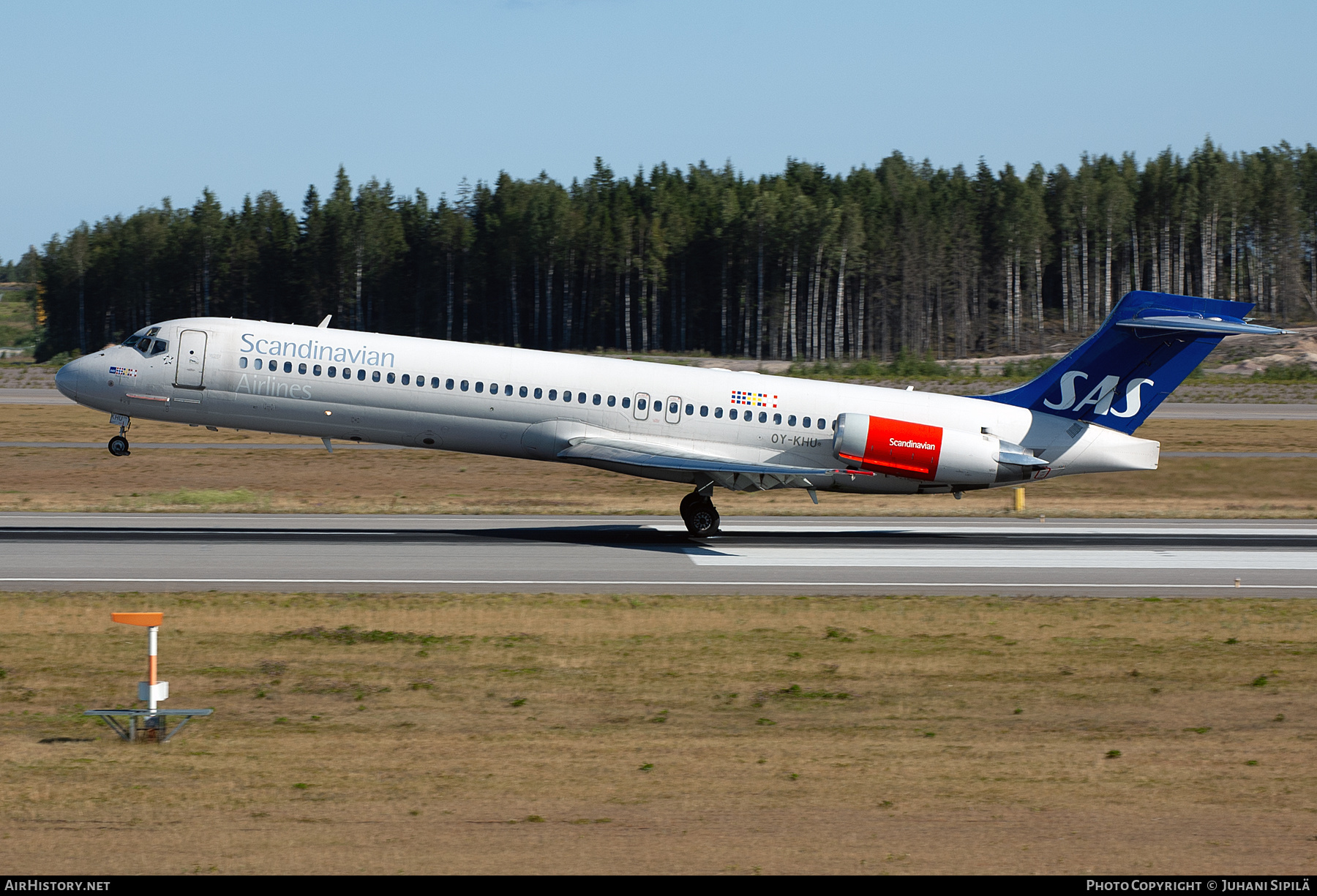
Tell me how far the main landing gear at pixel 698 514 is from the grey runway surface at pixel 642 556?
343 millimetres

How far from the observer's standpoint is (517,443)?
89.7ft

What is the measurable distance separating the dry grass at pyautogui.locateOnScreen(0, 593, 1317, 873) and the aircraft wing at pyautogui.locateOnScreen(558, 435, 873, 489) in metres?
6.82

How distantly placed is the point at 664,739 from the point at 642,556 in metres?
12.8

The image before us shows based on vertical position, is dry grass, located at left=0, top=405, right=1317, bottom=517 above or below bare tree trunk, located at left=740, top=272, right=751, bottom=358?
below

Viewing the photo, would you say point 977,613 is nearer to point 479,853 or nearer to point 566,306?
point 479,853

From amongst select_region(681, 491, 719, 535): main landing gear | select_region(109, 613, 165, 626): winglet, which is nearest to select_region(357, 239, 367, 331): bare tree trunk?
select_region(681, 491, 719, 535): main landing gear

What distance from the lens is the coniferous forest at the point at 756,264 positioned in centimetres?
11156

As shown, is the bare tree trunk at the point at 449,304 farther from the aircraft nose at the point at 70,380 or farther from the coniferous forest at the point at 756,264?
the aircraft nose at the point at 70,380

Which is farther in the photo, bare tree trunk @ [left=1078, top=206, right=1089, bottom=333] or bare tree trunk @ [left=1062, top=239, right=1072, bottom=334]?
bare tree trunk @ [left=1062, top=239, right=1072, bottom=334]

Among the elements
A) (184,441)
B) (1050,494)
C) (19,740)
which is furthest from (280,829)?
(184,441)

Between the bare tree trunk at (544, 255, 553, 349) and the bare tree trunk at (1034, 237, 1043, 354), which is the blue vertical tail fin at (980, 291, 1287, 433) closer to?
the bare tree trunk at (544, 255, 553, 349)

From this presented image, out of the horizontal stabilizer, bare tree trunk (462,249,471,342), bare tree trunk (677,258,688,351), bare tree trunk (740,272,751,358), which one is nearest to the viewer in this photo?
the horizontal stabilizer

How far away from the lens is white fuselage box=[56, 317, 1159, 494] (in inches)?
1064

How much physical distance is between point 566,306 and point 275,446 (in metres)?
67.3
